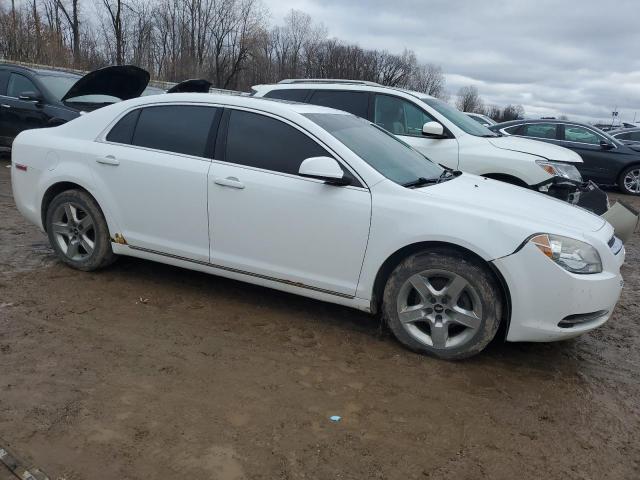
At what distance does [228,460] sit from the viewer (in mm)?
2602

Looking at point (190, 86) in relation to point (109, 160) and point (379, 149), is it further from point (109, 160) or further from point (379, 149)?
point (379, 149)

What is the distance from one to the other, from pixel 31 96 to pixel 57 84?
58cm

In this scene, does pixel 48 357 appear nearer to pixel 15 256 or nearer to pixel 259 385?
pixel 259 385

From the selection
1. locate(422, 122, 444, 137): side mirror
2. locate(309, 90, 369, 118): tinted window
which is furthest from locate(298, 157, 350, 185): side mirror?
locate(309, 90, 369, 118): tinted window

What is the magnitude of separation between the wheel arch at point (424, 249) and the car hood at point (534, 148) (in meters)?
3.68

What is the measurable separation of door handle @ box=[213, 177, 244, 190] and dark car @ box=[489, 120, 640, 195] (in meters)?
9.46

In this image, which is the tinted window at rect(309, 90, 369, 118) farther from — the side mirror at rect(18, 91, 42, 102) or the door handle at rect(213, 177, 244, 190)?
the side mirror at rect(18, 91, 42, 102)

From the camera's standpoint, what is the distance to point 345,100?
7559 mm

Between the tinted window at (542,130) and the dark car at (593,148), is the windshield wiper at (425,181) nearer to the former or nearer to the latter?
the dark car at (593,148)

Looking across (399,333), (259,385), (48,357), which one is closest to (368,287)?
(399,333)

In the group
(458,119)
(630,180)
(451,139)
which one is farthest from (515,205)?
(630,180)

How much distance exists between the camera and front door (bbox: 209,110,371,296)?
3.82m

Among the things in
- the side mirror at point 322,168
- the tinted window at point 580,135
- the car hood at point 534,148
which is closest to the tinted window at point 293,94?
the car hood at point 534,148

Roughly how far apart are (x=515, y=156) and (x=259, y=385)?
486 cm
